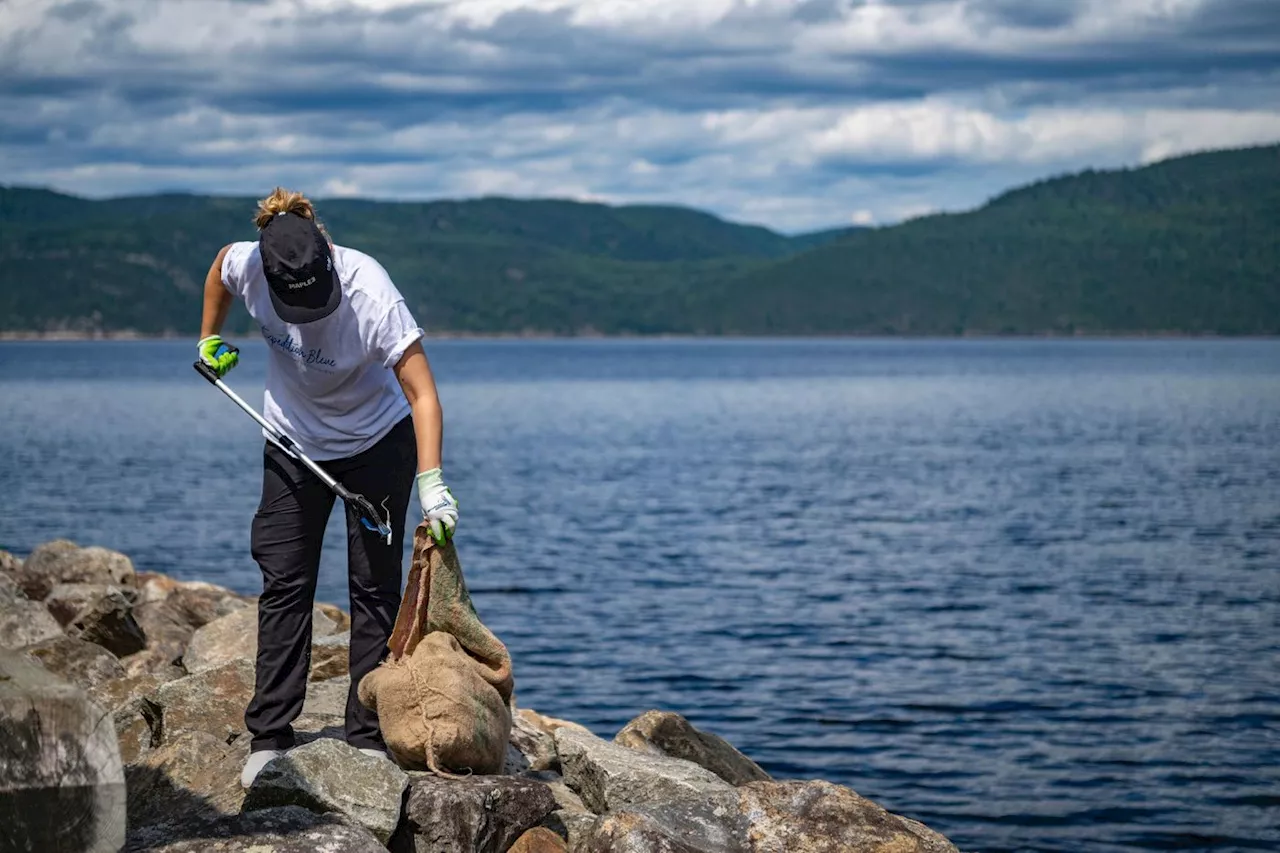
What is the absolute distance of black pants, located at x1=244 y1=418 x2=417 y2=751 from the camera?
6840 millimetres

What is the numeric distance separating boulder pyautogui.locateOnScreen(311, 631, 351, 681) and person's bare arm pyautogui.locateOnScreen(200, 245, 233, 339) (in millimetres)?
2885

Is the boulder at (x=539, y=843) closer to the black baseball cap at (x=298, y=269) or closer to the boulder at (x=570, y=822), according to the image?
the boulder at (x=570, y=822)

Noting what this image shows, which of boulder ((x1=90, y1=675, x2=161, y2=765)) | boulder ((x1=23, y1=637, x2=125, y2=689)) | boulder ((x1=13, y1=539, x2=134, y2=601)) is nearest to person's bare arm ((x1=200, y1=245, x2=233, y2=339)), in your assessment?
boulder ((x1=90, y1=675, x2=161, y2=765))

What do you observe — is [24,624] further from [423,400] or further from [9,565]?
[9,565]

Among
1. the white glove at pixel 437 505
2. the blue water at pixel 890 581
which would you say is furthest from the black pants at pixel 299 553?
the blue water at pixel 890 581

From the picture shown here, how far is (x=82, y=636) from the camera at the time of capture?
1240 centimetres

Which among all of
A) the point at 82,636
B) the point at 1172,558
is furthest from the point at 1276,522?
the point at 82,636

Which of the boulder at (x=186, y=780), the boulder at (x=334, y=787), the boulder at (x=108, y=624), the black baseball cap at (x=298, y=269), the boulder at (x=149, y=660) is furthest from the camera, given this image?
the boulder at (x=108, y=624)

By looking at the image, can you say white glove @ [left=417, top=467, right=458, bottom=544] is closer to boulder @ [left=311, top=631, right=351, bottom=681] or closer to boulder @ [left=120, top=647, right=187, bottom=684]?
boulder @ [left=311, top=631, right=351, bottom=681]

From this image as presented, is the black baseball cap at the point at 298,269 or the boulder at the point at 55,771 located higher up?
the black baseball cap at the point at 298,269

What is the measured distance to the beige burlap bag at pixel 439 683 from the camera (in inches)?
264

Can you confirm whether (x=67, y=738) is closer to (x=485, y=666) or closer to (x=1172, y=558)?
(x=485, y=666)

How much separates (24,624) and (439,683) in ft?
18.4

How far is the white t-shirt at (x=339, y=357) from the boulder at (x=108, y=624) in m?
6.37
